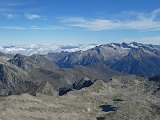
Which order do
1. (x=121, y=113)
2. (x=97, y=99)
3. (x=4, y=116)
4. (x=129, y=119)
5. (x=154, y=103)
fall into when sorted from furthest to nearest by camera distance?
(x=97, y=99), (x=154, y=103), (x=121, y=113), (x=129, y=119), (x=4, y=116)

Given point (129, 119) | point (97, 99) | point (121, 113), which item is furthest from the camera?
point (97, 99)

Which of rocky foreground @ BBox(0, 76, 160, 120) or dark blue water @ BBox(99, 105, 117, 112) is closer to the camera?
rocky foreground @ BBox(0, 76, 160, 120)

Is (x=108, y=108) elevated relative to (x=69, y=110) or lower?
lower

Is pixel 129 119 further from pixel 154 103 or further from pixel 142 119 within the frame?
pixel 154 103

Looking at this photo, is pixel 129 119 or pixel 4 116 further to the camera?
pixel 129 119

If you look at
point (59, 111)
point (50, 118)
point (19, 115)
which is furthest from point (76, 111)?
point (19, 115)

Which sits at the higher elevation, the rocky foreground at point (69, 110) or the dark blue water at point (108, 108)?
the rocky foreground at point (69, 110)

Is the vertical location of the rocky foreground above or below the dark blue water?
above

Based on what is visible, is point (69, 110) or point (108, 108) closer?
point (69, 110)

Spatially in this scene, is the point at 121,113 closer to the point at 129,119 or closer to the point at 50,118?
the point at 129,119

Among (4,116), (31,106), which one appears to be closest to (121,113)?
(31,106)

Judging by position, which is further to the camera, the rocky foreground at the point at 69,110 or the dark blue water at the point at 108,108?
the dark blue water at the point at 108,108
